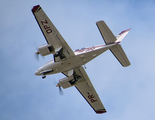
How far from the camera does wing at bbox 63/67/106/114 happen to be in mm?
38369

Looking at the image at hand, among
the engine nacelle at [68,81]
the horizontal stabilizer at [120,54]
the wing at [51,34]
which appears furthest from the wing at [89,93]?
the horizontal stabilizer at [120,54]

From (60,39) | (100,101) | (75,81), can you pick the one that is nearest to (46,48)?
(60,39)

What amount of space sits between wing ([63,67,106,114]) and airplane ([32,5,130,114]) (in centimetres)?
20

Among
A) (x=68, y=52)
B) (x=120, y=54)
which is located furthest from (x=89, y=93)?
(x=120, y=54)

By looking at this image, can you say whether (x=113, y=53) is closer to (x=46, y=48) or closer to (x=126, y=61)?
(x=126, y=61)

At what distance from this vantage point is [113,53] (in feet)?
110

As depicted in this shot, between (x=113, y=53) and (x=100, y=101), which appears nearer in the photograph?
(x=113, y=53)

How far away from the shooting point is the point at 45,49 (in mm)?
33125

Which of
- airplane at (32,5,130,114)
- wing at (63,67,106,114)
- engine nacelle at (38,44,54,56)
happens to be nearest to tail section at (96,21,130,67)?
airplane at (32,5,130,114)

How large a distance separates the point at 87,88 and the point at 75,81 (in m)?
2.45

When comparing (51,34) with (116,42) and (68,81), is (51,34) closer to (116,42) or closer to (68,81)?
(116,42)

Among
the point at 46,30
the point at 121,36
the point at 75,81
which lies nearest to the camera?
the point at 46,30

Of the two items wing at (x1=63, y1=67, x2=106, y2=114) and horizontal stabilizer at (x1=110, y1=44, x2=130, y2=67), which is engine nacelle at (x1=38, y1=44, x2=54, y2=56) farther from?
horizontal stabilizer at (x1=110, y1=44, x2=130, y2=67)

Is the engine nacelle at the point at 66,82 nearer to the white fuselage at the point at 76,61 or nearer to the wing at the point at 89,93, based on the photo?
the wing at the point at 89,93
